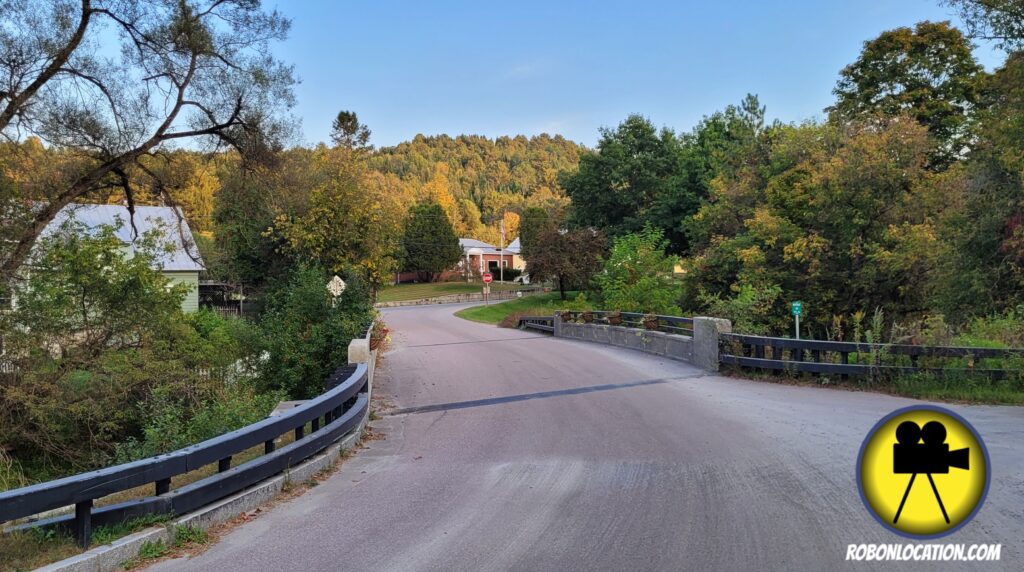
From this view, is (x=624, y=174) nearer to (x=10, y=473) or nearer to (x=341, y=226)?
(x=341, y=226)

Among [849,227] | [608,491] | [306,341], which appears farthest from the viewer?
[849,227]

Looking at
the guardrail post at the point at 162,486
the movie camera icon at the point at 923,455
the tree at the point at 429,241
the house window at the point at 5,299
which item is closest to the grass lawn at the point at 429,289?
the tree at the point at 429,241

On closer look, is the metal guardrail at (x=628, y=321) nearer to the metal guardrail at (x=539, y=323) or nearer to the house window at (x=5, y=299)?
the metal guardrail at (x=539, y=323)

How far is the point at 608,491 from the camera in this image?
6.26m

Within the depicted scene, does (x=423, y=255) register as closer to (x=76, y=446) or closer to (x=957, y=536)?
(x=76, y=446)

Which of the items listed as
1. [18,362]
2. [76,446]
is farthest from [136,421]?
[18,362]

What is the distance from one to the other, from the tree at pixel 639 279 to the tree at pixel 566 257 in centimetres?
2472

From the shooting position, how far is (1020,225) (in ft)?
47.0

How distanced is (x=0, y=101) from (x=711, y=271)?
2433cm

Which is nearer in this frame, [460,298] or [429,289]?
[460,298]

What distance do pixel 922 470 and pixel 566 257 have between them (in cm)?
4865

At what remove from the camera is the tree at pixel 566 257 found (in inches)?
2083

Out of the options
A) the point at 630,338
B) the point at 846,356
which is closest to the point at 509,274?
the point at 630,338

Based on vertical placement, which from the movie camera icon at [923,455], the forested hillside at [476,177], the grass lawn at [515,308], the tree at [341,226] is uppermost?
the forested hillside at [476,177]
